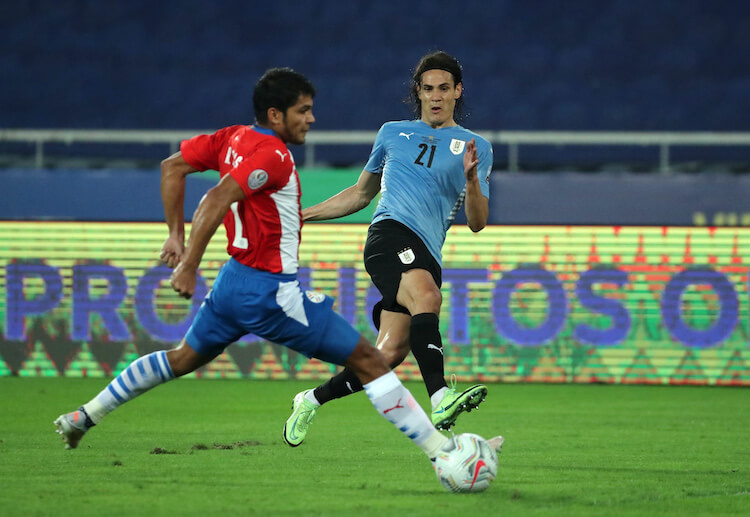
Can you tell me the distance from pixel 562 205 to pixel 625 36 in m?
→ 4.37

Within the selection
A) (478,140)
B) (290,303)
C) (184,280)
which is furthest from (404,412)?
(478,140)

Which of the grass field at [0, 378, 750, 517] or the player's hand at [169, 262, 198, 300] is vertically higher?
the player's hand at [169, 262, 198, 300]

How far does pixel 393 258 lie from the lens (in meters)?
5.93

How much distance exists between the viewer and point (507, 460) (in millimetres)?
5852

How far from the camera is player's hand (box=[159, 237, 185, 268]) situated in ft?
15.2

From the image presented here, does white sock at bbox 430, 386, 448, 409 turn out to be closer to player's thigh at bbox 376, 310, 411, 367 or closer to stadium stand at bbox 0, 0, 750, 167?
player's thigh at bbox 376, 310, 411, 367

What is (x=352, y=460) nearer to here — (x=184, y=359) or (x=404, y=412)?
(x=404, y=412)

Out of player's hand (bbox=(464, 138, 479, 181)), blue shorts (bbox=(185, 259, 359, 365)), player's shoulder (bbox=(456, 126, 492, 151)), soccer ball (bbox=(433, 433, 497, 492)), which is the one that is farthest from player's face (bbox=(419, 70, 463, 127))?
soccer ball (bbox=(433, 433, 497, 492))

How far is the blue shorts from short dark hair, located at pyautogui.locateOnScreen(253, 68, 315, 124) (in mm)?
636

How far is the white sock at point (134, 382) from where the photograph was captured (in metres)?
4.83

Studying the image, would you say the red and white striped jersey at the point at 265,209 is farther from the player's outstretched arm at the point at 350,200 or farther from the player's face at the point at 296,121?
the player's outstretched arm at the point at 350,200

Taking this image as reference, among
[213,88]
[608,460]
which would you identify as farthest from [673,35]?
[608,460]

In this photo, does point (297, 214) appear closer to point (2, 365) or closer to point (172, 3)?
point (2, 365)

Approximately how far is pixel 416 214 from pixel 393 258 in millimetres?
276
